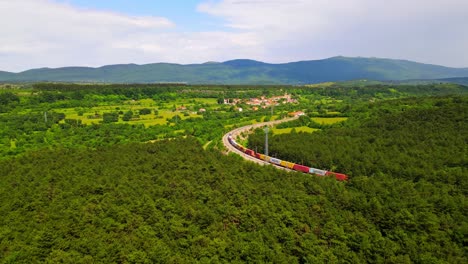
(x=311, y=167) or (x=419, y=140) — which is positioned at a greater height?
(x=419, y=140)

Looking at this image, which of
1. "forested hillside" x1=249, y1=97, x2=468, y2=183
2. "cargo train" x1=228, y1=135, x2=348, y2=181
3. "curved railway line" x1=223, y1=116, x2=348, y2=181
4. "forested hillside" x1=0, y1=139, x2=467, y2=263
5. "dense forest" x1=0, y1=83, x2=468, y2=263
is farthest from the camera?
"curved railway line" x1=223, y1=116, x2=348, y2=181

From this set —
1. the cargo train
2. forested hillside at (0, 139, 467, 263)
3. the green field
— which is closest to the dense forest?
forested hillside at (0, 139, 467, 263)

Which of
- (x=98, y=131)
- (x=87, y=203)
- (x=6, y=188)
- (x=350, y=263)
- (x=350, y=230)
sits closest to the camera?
(x=350, y=263)

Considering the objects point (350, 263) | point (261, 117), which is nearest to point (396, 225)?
point (350, 263)

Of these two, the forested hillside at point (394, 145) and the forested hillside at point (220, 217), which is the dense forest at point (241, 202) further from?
the forested hillside at point (394, 145)

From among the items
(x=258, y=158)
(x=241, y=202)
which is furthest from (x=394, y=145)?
(x=241, y=202)

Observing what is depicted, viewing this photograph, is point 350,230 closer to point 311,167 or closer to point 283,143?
point 311,167

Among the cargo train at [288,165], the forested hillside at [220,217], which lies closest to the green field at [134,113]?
the cargo train at [288,165]

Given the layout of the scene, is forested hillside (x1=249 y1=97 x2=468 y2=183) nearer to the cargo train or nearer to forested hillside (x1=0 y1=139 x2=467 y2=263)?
the cargo train

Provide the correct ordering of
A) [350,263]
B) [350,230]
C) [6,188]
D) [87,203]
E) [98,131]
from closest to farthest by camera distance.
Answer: [350,263], [350,230], [87,203], [6,188], [98,131]
